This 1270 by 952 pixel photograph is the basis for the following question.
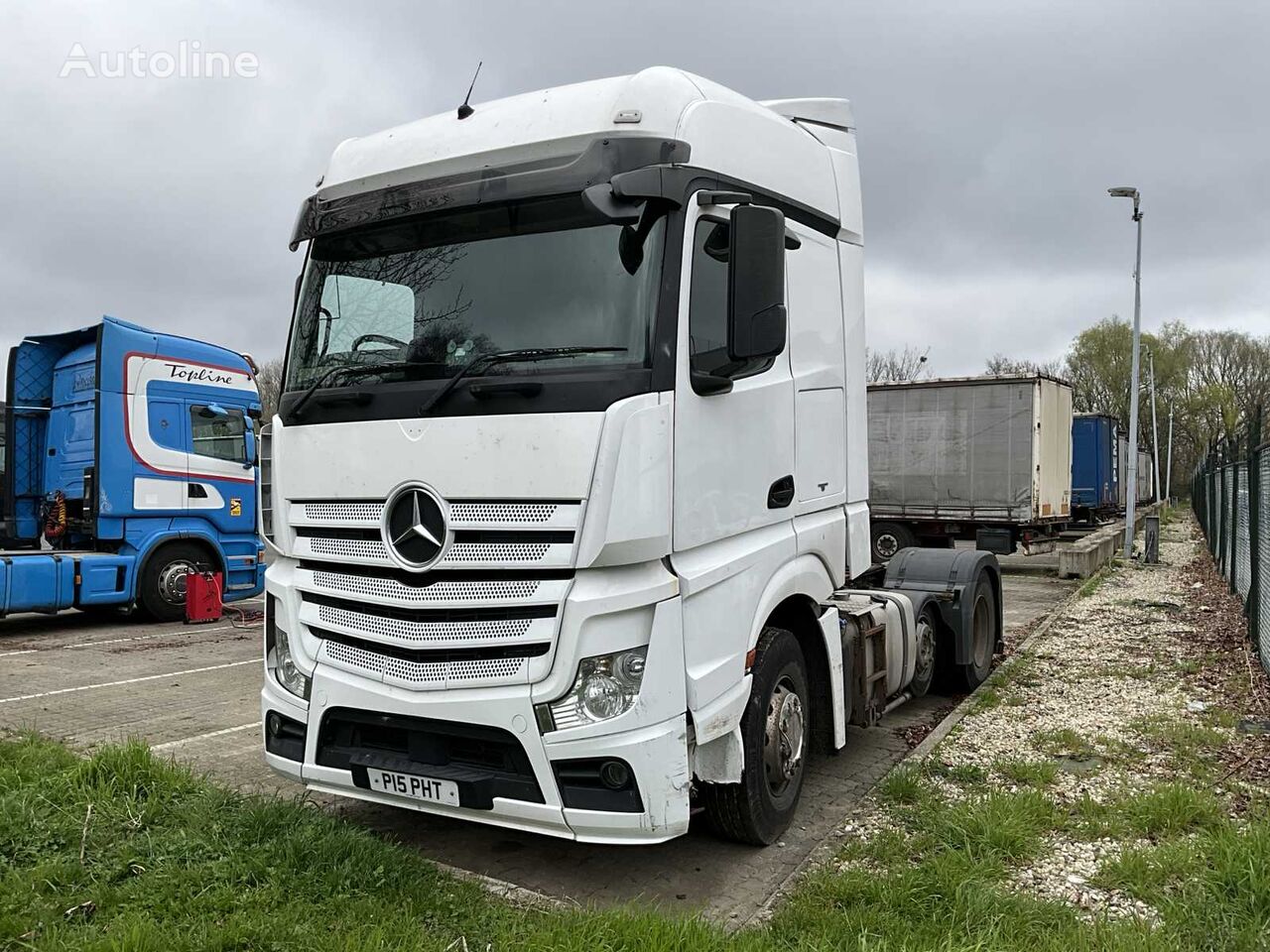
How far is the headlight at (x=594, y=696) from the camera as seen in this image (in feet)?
11.4

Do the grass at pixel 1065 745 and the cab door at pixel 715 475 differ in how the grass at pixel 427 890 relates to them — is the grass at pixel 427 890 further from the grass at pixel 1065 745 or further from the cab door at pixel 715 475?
the grass at pixel 1065 745

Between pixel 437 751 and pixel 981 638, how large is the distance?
18.3 feet

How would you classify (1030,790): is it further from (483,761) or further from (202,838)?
(202,838)

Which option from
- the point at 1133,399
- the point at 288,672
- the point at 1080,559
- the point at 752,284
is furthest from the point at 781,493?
the point at 1133,399

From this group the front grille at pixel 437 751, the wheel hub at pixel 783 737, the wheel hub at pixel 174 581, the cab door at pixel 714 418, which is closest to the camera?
the front grille at pixel 437 751

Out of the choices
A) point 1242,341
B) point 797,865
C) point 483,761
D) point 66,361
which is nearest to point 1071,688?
point 797,865

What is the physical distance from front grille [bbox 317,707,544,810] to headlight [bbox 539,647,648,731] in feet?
0.63

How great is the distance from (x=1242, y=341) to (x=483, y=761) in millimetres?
75391

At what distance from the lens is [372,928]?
3.28 m

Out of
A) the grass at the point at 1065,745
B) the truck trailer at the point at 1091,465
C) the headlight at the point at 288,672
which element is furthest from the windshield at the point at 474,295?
the truck trailer at the point at 1091,465

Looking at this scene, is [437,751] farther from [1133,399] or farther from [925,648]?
[1133,399]

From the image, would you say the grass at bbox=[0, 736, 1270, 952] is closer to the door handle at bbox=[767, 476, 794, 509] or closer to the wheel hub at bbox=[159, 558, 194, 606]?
the door handle at bbox=[767, 476, 794, 509]

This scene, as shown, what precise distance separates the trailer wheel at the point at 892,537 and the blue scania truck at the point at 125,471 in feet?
37.4

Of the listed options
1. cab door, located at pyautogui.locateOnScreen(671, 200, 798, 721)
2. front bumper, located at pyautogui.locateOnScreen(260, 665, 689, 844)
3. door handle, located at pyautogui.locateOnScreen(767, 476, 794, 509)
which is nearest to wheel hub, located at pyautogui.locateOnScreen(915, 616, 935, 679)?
door handle, located at pyautogui.locateOnScreen(767, 476, 794, 509)
